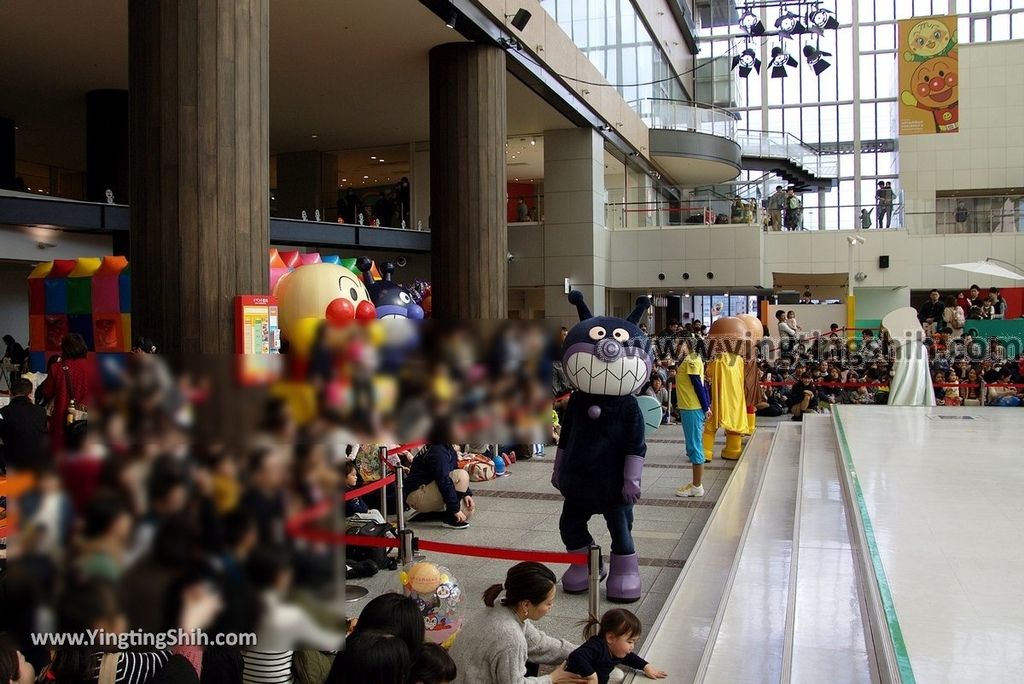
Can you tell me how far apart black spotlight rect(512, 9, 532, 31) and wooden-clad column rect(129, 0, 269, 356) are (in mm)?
7364

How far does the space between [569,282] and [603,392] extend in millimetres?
16098

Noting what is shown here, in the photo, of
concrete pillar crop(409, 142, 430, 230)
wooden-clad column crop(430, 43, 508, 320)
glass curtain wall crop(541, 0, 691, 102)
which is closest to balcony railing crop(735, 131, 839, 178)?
glass curtain wall crop(541, 0, 691, 102)

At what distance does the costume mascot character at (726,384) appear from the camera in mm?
10367

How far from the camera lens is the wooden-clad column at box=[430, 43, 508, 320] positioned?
13.7 metres

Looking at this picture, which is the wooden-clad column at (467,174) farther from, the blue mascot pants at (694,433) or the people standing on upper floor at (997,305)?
the people standing on upper floor at (997,305)

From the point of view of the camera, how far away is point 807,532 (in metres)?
6.60

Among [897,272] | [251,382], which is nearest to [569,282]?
[897,272]

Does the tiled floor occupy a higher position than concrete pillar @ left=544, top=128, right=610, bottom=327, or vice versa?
concrete pillar @ left=544, top=128, right=610, bottom=327

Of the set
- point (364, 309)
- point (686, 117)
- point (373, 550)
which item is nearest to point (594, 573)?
point (373, 550)

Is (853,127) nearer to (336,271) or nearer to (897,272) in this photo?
(897,272)

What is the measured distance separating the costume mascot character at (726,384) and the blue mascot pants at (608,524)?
472 cm

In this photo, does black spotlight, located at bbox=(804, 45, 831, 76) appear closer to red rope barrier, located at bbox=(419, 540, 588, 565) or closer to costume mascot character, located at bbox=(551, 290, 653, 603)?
costume mascot character, located at bbox=(551, 290, 653, 603)

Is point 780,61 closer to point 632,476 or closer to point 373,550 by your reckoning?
point 632,476

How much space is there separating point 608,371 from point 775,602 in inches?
70.3
